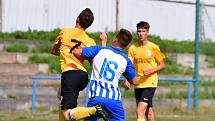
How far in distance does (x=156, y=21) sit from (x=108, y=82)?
14.4 meters

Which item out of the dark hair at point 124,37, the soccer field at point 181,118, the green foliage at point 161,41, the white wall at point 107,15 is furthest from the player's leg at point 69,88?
the white wall at point 107,15

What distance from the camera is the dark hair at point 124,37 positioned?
9383 mm

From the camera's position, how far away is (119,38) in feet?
31.0

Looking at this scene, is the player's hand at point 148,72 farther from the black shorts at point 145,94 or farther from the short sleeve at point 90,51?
the short sleeve at point 90,51

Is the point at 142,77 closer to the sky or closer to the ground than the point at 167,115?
closer to the sky

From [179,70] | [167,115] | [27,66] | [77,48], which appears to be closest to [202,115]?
[167,115]

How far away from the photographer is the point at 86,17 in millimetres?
10281

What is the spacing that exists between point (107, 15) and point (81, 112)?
42.9ft

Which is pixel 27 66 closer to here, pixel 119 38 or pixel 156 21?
pixel 156 21

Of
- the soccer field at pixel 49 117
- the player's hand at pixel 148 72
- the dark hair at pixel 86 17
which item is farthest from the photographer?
the soccer field at pixel 49 117

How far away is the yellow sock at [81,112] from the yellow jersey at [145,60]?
293cm

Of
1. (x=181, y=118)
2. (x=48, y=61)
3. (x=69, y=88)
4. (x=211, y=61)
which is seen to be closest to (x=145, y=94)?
(x=69, y=88)

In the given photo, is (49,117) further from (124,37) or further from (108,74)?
(124,37)

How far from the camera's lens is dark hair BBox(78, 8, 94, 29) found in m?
10.2
